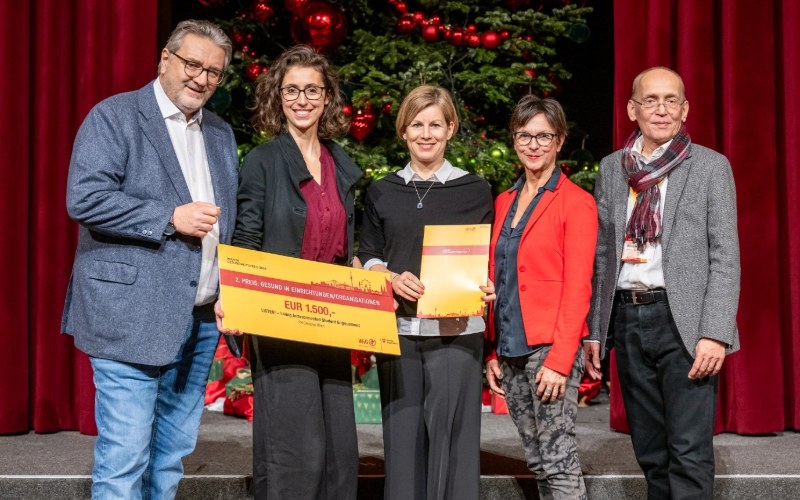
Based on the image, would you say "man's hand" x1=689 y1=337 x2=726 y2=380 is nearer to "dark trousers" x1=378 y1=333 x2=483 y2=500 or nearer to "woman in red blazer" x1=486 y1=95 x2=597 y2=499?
"woman in red blazer" x1=486 y1=95 x2=597 y2=499

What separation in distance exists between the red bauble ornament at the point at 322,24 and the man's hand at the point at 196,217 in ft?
7.27

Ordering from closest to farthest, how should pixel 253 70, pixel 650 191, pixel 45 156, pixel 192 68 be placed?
pixel 192 68
pixel 650 191
pixel 45 156
pixel 253 70

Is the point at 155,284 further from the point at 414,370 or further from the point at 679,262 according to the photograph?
the point at 679,262

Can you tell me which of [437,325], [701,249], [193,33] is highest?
[193,33]

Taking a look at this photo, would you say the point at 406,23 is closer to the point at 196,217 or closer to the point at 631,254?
the point at 631,254

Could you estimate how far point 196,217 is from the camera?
205cm

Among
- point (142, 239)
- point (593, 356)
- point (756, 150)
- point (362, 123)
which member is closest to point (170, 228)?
point (142, 239)

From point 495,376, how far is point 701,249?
71 centimetres

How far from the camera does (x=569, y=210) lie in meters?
2.30

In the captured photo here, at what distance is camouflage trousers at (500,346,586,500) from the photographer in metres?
2.28

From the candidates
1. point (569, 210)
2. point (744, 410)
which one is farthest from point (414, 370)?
point (744, 410)

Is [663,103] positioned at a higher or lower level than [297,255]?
higher

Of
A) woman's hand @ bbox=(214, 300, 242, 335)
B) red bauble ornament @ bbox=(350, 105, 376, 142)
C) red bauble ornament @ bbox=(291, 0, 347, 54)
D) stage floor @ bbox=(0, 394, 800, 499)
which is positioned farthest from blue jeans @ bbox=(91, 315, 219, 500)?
red bauble ornament @ bbox=(291, 0, 347, 54)

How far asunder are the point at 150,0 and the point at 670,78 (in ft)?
8.02
